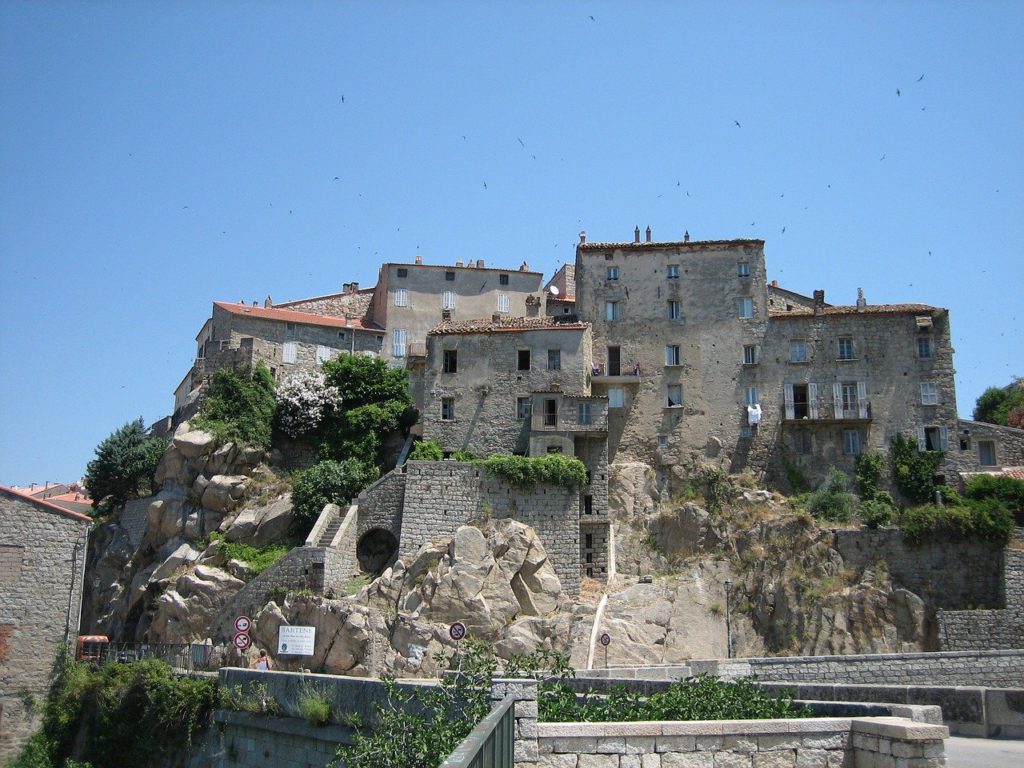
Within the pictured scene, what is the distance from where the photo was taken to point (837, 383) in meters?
46.4

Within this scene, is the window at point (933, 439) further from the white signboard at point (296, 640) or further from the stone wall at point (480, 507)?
the white signboard at point (296, 640)

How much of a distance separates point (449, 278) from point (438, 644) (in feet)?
89.6

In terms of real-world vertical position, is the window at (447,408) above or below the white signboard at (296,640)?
above

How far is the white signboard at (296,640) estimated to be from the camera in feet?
106

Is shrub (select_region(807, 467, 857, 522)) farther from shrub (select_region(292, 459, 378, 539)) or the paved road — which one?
the paved road

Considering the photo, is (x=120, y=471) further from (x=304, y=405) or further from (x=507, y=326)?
(x=507, y=326)

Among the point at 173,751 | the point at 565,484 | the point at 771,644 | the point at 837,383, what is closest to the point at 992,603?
the point at 771,644

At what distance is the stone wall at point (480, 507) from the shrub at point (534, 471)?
0.29 metres

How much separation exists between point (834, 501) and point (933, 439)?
20.0 feet

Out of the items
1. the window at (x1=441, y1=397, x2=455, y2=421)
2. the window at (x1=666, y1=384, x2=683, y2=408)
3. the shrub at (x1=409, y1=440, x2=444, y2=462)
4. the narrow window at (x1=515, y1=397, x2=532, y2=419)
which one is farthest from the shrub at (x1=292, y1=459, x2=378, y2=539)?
the window at (x1=666, y1=384, x2=683, y2=408)

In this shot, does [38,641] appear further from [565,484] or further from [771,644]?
[771,644]

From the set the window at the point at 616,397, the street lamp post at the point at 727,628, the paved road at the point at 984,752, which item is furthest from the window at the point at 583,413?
the paved road at the point at 984,752

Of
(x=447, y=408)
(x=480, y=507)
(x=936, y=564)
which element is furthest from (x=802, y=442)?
(x=447, y=408)

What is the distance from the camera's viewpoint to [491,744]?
29.1ft
